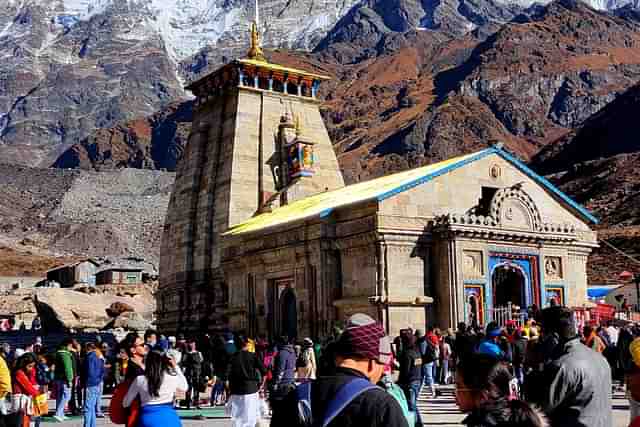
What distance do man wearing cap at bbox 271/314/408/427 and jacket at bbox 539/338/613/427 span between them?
159cm

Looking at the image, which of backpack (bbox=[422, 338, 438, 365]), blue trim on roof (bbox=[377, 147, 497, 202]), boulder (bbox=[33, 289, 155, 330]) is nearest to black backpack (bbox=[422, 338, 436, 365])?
backpack (bbox=[422, 338, 438, 365])

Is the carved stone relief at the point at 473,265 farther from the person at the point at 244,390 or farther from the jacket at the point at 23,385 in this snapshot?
the jacket at the point at 23,385

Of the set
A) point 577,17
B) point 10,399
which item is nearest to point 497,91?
point 577,17

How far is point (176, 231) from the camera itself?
41375 mm

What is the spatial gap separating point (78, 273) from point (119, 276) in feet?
13.0

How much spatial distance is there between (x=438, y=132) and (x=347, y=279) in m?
122

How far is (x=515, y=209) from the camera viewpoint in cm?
2933

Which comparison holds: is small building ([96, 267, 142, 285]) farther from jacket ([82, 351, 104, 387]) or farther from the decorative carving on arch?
jacket ([82, 351, 104, 387])

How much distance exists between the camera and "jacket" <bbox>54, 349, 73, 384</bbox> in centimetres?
1836

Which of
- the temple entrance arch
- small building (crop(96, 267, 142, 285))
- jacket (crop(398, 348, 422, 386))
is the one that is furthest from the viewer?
small building (crop(96, 267, 142, 285))

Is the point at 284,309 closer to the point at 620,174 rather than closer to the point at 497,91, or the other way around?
the point at 620,174

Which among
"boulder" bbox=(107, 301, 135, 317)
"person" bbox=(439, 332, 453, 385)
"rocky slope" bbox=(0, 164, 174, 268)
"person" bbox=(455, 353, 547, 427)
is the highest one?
"rocky slope" bbox=(0, 164, 174, 268)

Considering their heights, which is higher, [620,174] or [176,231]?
[620,174]

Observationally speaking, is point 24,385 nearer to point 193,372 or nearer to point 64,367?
point 64,367
